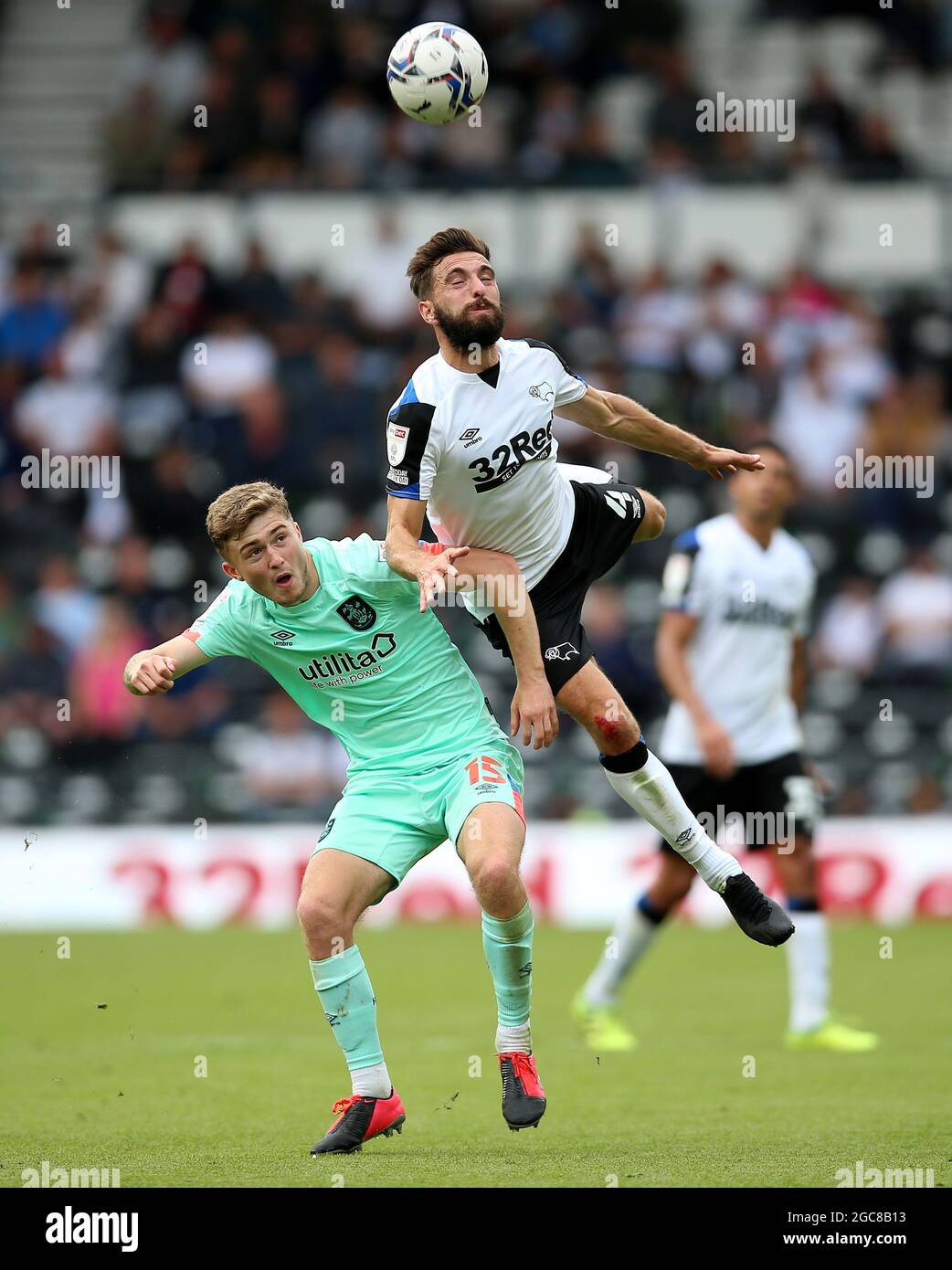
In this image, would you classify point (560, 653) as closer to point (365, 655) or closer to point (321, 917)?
point (365, 655)

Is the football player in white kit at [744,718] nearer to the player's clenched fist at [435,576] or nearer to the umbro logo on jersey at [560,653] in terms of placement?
the umbro logo on jersey at [560,653]

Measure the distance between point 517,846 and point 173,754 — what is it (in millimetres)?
9492

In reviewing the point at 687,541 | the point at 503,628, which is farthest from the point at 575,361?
the point at 503,628

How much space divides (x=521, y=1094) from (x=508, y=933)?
23.1 inches

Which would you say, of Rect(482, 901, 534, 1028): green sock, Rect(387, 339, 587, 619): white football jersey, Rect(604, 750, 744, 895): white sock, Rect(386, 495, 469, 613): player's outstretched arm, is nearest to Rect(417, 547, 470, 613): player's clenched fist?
Rect(386, 495, 469, 613): player's outstretched arm

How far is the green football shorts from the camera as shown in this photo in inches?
286

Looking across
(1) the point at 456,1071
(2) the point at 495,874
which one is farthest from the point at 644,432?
(1) the point at 456,1071

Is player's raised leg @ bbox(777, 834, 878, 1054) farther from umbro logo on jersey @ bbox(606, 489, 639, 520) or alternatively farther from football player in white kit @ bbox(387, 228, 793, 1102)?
umbro logo on jersey @ bbox(606, 489, 639, 520)

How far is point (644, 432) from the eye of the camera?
8023 millimetres

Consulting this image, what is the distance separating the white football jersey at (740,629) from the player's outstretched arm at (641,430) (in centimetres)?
246

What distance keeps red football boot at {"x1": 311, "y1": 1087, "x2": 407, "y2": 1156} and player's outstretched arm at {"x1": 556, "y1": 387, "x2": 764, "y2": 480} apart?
275 centimetres

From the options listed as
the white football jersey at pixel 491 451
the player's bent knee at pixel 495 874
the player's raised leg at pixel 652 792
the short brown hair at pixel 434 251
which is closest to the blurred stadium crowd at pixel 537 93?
the white football jersey at pixel 491 451

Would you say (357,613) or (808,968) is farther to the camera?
(808,968)

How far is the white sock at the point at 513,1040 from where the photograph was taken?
7.30 m
